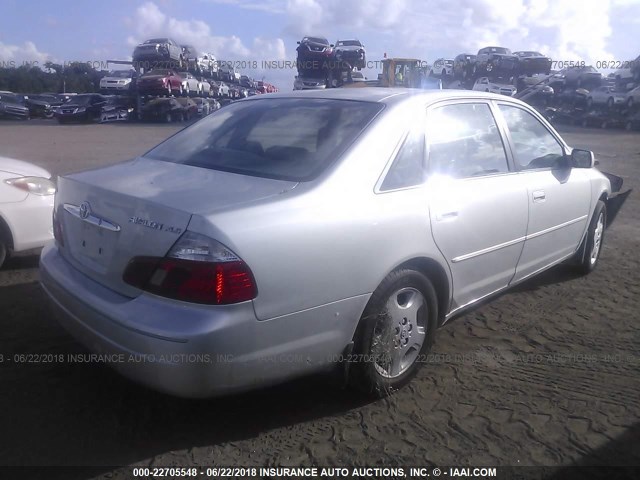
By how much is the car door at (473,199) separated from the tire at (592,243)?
1.56 meters

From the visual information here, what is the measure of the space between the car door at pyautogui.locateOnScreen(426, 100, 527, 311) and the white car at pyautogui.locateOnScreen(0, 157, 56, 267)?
3.41 metres

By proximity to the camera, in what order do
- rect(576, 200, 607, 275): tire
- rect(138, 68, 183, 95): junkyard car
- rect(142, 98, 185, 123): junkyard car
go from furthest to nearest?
rect(142, 98, 185, 123): junkyard car
rect(138, 68, 183, 95): junkyard car
rect(576, 200, 607, 275): tire

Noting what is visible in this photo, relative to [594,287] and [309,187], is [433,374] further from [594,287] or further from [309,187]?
[594,287]

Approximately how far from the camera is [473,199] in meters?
3.70

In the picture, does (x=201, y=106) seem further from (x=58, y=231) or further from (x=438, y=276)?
(x=438, y=276)

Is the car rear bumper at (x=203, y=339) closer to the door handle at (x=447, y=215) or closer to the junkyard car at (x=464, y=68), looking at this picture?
the door handle at (x=447, y=215)

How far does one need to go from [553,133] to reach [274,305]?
127 inches

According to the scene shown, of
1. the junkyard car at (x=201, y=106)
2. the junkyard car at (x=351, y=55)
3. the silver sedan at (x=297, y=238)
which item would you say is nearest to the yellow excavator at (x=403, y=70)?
the junkyard car at (x=351, y=55)

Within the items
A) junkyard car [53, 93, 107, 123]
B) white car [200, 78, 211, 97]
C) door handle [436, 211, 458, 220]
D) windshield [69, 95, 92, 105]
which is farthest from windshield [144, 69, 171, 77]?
door handle [436, 211, 458, 220]

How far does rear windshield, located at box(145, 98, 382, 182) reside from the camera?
3.24m

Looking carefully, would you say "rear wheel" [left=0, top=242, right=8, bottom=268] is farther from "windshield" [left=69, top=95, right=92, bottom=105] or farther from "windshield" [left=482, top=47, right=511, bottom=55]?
"windshield" [left=482, top=47, right=511, bottom=55]

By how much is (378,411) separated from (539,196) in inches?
79.8

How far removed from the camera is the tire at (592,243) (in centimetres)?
543

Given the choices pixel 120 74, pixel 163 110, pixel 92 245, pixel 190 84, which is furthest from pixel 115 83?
pixel 92 245
